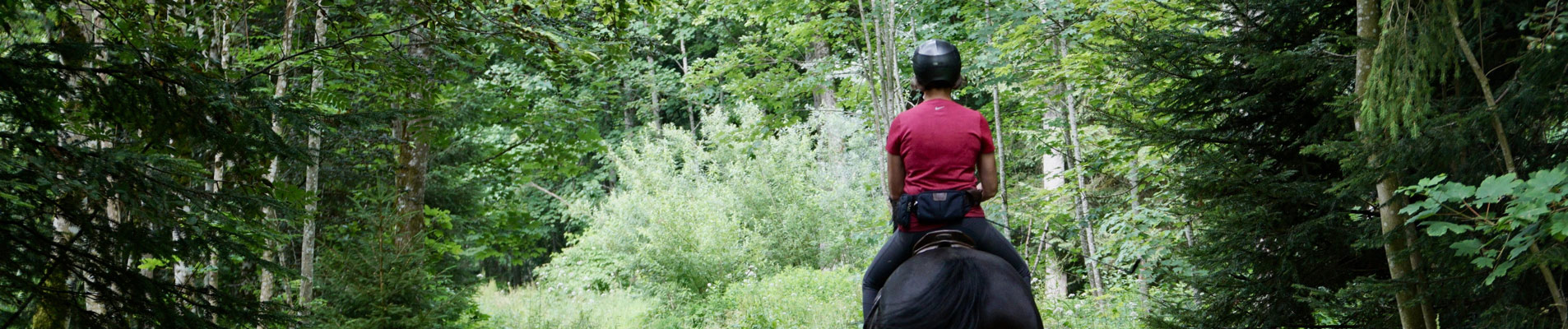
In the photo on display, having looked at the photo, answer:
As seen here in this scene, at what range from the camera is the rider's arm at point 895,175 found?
13.0ft

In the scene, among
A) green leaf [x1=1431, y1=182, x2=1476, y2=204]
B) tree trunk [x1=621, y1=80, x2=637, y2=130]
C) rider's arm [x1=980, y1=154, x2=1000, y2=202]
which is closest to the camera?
green leaf [x1=1431, y1=182, x2=1476, y2=204]

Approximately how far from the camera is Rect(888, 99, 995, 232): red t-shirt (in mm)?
3822

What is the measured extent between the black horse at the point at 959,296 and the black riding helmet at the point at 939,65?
731 mm

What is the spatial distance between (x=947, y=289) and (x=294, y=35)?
335 inches

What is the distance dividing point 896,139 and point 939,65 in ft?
1.19

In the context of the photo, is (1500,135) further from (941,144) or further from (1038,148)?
(1038,148)

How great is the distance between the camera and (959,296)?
11.5ft

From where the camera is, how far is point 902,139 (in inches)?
153

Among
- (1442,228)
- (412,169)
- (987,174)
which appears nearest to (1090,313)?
(987,174)

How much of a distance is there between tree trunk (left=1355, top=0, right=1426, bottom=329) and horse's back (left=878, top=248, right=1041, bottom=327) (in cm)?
162

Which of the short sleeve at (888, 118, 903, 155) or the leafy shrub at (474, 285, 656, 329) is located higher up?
the short sleeve at (888, 118, 903, 155)

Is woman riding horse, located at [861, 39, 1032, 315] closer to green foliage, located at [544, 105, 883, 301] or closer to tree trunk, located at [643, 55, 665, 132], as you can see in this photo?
green foliage, located at [544, 105, 883, 301]

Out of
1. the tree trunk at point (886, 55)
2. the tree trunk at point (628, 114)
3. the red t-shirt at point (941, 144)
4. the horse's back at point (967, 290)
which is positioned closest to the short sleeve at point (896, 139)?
the red t-shirt at point (941, 144)

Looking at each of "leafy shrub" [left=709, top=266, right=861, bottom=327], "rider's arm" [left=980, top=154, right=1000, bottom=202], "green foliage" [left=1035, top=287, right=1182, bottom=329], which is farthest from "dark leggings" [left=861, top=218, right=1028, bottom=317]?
"leafy shrub" [left=709, top=266, right=861, bottom=327]
